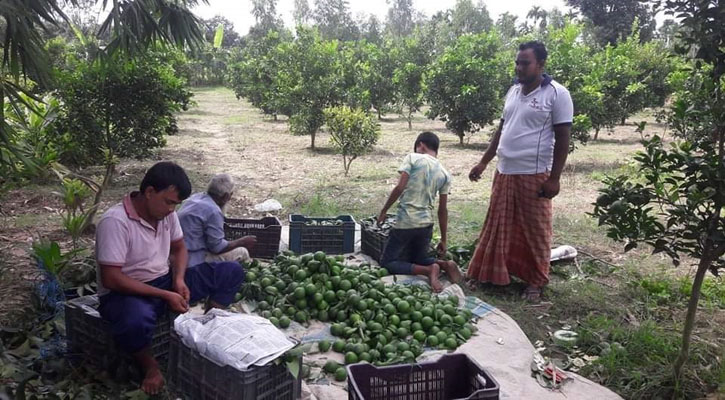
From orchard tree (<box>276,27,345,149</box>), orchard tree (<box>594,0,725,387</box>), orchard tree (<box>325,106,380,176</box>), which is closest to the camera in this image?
orchard tree (<box>594,0,725,387</box>)

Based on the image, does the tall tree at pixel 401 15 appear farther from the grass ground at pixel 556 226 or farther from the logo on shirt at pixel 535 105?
the logo on shirt at pixel 535 105

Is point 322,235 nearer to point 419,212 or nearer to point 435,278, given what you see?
point 419,212

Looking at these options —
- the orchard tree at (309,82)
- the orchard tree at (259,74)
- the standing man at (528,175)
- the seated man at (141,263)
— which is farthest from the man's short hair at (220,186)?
the orchard tree at (259,74)

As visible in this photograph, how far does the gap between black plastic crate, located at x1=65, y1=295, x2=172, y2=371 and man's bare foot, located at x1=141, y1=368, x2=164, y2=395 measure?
7.2 inches

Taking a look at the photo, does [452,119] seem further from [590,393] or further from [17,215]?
[590,393]

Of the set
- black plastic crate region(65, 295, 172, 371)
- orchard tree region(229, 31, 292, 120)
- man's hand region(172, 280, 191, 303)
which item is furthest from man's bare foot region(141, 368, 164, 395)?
orchard tree region(229, 31, 292, 120)

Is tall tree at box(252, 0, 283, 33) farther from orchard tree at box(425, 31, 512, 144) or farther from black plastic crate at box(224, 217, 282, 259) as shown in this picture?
black plastic crate at box(224, 217, 282, 259)

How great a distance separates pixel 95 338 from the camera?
→ 3.34 metres

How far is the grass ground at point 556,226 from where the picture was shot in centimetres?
385

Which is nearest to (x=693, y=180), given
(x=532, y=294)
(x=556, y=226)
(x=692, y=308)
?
(x=692, y=308)

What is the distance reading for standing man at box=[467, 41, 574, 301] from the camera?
4.66 m

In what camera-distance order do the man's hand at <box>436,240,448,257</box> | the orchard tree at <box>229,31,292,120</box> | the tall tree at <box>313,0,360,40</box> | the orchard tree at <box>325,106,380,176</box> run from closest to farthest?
the man's hand at <box>436,240,448,257</box>, the orchard tree at <box>325,106,380,176</box>, the orchard tree at <box>229,31,292,120</box>, the tall tree at <box>313,0,360,40</box>

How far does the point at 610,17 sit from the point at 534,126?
30.9 meters

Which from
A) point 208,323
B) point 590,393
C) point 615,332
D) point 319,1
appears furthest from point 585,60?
point 319,1
